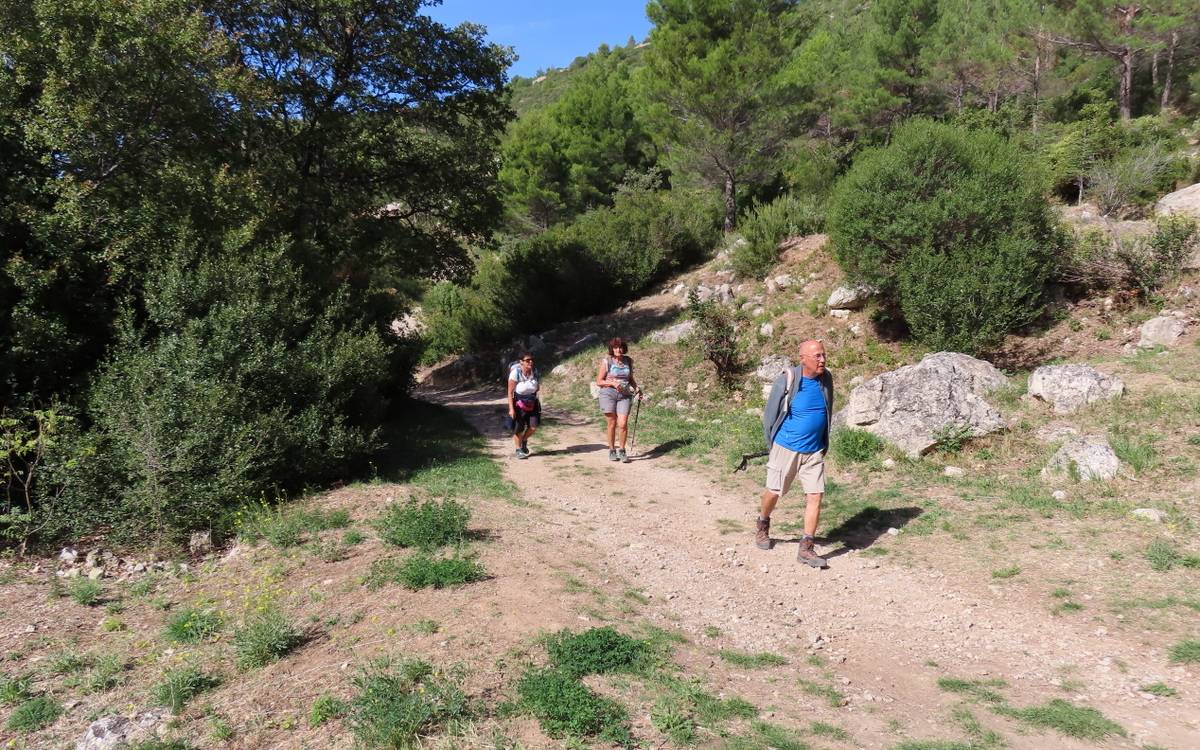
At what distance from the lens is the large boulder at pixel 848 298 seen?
40.9 ft

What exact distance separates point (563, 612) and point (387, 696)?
1426mm

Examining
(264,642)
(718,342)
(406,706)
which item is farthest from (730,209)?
(406,706)

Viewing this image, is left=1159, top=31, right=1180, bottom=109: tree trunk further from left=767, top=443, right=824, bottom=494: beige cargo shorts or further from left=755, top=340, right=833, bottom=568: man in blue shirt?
left=767, top=443, right=824, bottom=494: beige cargo shorts

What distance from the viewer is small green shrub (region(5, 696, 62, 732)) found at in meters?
3.24

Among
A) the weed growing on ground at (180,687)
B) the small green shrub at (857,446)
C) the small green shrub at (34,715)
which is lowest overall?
the small green shrub at (34,715)

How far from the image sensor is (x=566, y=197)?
27906 mm

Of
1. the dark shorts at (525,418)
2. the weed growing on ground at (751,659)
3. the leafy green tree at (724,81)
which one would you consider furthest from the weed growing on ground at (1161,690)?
the leafy green tree at (724,81)

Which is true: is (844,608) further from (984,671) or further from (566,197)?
(566,197)

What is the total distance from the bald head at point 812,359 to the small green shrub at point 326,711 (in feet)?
13.5

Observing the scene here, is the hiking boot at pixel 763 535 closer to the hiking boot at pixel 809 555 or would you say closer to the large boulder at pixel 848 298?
the hiking boot at pixel 809 555

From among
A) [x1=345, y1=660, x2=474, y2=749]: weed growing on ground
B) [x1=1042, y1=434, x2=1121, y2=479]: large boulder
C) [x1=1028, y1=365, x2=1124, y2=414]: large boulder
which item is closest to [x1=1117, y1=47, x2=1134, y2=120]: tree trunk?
[x1=1028, y1=365, x2=1124, y2=414]: large boulder

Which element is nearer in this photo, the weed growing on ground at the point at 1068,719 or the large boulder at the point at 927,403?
the weed growing on ground at the point at 1068,719

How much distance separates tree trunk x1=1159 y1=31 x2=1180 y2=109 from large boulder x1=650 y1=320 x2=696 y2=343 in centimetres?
1708

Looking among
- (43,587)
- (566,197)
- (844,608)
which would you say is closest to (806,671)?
(844,608)
